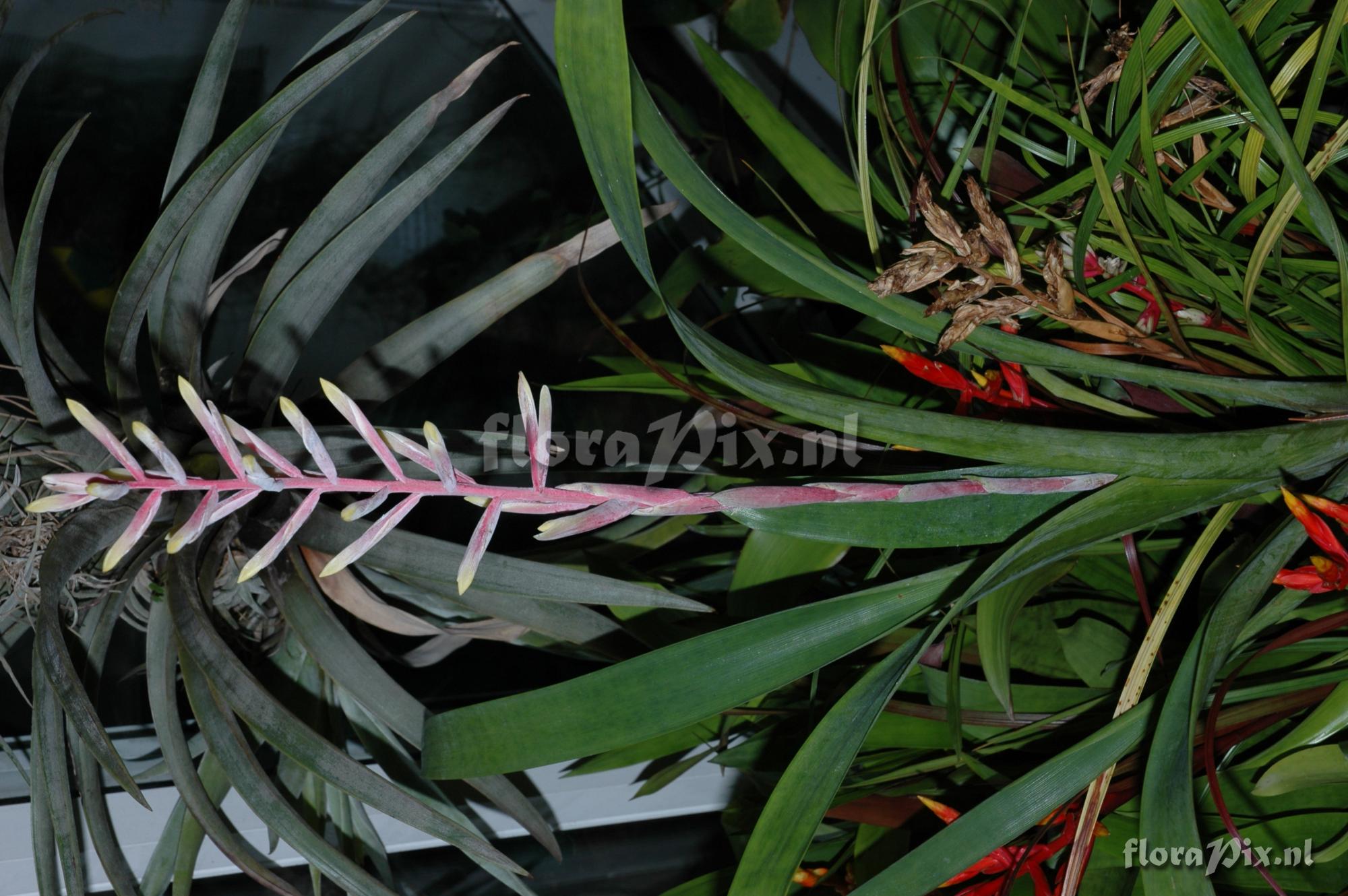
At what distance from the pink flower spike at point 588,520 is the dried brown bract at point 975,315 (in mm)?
153

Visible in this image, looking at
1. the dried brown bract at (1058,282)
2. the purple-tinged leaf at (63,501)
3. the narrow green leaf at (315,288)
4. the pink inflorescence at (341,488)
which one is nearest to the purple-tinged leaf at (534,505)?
the pink inflorescence at (341,488)

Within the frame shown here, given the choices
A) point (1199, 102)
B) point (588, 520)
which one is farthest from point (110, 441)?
point (1199, 102)

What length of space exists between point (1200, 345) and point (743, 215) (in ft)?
0.99

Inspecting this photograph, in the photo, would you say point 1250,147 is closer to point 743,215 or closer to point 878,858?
point 743,215

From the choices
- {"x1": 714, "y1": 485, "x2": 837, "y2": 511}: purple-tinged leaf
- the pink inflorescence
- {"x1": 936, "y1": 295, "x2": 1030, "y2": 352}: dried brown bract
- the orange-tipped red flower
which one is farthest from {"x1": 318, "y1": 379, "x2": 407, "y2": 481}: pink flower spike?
the orange-tipped red flower

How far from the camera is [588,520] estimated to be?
0.77 ft

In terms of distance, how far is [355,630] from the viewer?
0.69 m

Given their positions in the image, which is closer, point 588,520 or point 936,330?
point 588,520

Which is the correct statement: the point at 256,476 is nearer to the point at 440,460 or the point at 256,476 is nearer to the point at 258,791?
the point at 440,460

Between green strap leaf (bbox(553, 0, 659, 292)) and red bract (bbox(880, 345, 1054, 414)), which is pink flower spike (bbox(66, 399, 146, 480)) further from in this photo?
red bract (bbox(880, 345, 1054, 414))

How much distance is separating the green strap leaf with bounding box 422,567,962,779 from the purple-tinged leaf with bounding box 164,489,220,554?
0.48 feet

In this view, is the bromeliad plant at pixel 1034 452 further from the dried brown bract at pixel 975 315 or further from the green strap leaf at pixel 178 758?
the green strap leaf at pixel 178 758

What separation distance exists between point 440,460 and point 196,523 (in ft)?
0.21

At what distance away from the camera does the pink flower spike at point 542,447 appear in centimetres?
22
